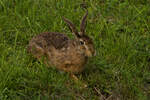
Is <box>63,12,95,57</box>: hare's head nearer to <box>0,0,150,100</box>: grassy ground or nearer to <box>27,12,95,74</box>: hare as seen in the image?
<box>27,12,95,74</box>: hare

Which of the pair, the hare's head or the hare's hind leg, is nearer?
the hare's head

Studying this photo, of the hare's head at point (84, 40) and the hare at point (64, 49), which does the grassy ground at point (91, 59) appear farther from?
the hare's head at point (84, 40)

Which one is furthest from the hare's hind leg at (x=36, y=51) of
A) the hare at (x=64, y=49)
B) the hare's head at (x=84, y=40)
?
the hare's head at (x=84, y=40)

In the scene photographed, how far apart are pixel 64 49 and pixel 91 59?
43 cm

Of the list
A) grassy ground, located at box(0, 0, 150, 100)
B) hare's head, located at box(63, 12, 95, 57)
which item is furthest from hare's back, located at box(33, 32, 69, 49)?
hare's head, located at box(63, 12, 95, 57)

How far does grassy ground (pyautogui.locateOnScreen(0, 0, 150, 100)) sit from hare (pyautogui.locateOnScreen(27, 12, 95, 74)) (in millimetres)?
124

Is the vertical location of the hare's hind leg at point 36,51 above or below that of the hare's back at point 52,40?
below

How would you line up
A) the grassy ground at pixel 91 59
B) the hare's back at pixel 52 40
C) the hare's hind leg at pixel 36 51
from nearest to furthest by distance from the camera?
1. the grassy ground at pixel 91 59
2. the hare's back at pixel 52 40
3. the hare's hind leg at pixel 36 51

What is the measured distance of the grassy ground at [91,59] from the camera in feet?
14.9

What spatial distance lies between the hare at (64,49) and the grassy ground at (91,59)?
124 mm

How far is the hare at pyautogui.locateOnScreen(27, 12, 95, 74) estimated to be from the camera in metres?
4.62

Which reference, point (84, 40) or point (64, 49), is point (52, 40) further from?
point (84, 40)

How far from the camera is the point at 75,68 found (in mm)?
4910

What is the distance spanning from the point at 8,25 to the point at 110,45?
1.66 meters
